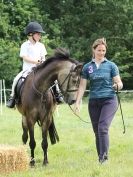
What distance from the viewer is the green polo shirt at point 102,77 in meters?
8.52

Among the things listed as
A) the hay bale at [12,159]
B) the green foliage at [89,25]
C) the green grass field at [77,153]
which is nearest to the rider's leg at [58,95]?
the green grass field at [77,153]

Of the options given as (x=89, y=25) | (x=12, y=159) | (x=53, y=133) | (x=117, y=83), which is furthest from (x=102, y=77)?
(x=89, y=25)

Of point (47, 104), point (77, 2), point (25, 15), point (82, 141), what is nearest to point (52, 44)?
point (25, 15)

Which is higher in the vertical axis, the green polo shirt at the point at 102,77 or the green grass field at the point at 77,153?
the green polo shirt at the point at 102,77

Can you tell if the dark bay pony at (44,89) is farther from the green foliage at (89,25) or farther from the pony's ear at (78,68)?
the green foliage at (89,25)

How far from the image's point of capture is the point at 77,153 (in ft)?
34.7

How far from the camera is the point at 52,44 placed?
38219 millimetres

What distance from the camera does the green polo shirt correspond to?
8.52 meters

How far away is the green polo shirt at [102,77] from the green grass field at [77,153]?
3.91ft

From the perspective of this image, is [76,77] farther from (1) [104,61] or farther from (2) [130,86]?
(2) [130,86]

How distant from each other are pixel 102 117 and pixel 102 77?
2.21 feet

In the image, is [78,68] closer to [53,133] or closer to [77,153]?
[53,133]

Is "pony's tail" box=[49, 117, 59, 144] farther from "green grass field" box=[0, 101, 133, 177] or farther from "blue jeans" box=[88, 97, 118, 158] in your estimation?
"blue jeans" box=[88, 97, 118, 158]

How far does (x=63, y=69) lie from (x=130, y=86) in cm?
3205
